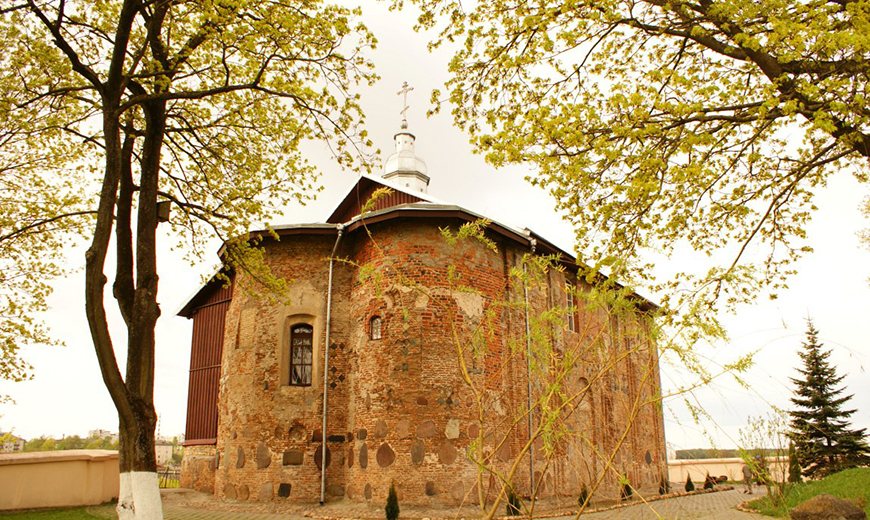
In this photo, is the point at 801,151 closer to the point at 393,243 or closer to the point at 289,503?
the point at 393,243

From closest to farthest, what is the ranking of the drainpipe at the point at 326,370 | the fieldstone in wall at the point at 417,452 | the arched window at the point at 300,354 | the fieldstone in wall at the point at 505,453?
the fieldstone in wall at the point at 417,452, the fieldstone in wall at the point at 505,453, the drainpipe at the point at 326,370, the arched window at the point at 300,354

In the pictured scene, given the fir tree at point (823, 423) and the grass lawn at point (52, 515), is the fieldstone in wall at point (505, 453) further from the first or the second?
the fir tree at point (823, 423)

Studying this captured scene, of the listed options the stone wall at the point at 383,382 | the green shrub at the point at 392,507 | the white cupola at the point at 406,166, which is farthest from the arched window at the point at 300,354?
the white cupola at the point at 406,166

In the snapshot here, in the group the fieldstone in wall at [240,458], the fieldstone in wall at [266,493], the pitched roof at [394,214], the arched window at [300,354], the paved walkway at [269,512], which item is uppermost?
the pitched roof at [394,214]

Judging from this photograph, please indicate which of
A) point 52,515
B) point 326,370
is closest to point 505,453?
point 326,370

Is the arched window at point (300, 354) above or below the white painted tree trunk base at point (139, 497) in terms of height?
above

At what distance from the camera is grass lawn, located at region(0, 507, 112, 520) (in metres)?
12.8

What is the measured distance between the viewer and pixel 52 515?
13297 mm

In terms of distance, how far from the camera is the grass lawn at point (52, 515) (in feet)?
41.9

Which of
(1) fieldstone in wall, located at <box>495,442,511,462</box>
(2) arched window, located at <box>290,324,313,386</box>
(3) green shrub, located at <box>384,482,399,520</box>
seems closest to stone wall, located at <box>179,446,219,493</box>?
(2) arched window, located at <box>290,324,313,386</box>

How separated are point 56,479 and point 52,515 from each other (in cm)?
249

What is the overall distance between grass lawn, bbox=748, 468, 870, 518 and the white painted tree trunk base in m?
9.55

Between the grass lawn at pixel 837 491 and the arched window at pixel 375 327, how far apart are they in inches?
330

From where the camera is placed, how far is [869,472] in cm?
1594
